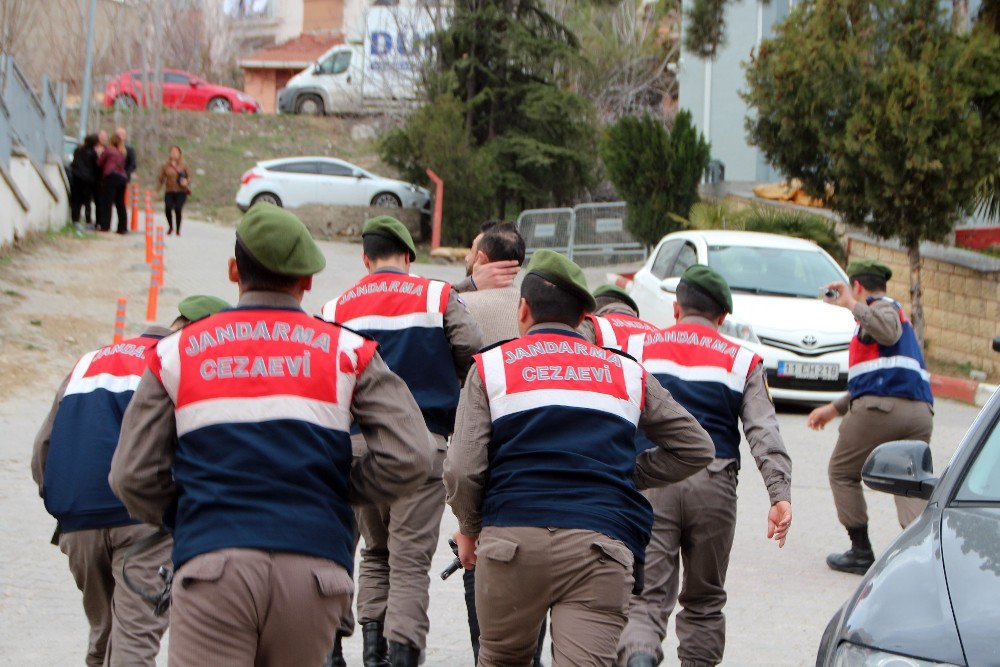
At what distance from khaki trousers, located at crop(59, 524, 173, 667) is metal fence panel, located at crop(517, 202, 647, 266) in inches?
856

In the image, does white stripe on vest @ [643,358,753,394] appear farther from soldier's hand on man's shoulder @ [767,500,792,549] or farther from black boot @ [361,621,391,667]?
black boot @ [361,621,391,667]

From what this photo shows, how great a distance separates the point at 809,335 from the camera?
13.2 metres

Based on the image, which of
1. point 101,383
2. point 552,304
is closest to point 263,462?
point 552,304

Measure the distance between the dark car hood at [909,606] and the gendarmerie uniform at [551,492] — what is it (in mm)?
790

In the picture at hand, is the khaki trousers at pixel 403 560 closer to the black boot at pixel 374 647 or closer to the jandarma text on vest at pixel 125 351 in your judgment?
the black boot at pixel 374 647

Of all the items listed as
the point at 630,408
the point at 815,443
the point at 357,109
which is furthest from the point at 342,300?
the point at 357,109

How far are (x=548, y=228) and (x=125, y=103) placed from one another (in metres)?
17.7

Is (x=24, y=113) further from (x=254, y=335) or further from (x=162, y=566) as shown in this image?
(x=254, y=335)

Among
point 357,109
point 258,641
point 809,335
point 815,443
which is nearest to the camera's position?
point 258,641

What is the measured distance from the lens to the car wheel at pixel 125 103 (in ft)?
123

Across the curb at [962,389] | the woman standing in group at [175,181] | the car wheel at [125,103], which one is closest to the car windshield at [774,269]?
the curb at [962,389]

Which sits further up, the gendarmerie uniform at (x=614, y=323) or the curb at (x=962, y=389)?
the gendarmerie uniform at (x=614, y=323)

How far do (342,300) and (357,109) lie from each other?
3478cm

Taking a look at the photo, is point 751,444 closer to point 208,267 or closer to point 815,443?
point 815,443
